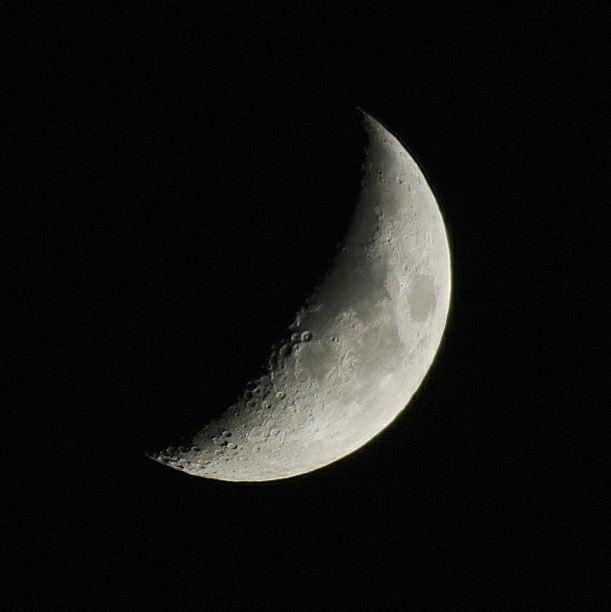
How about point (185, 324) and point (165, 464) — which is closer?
point (185, 324)

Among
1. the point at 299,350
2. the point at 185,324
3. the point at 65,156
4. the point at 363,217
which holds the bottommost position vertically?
the point at 299,350

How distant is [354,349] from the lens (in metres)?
3.04

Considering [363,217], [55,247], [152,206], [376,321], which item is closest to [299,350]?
[376,321]

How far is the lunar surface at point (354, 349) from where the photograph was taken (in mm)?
2971

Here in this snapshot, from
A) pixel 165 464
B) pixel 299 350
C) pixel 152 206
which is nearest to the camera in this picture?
pixel 152 206

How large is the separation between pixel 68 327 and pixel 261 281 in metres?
0.92

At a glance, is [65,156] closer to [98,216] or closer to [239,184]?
[98,216]

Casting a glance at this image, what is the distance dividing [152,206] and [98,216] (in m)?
0.24

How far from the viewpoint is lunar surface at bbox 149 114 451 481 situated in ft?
9.75

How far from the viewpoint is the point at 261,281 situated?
2730mm

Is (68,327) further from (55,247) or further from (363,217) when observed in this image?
(363,217)

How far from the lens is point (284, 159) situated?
2795 millimetres

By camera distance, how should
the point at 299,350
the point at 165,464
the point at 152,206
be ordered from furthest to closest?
1. the point at 165,464
2. the point at 299,350
3. the point at 152,206

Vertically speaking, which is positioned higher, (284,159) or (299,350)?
(284,159)
